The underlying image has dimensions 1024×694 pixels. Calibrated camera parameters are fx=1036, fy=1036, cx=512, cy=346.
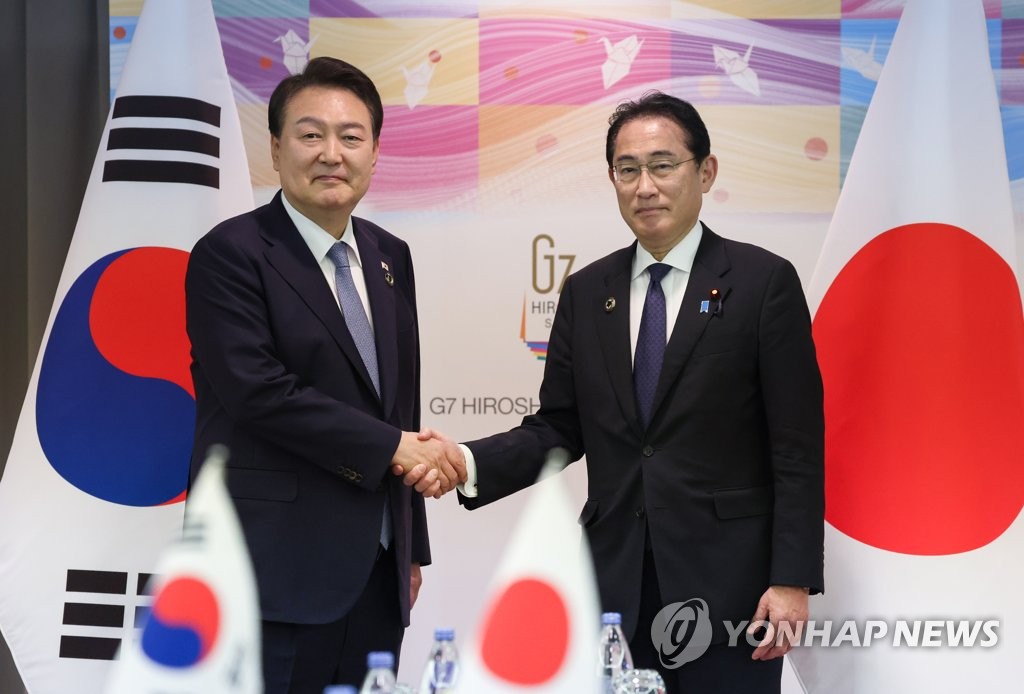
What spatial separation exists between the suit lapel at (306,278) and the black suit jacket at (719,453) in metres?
0.61

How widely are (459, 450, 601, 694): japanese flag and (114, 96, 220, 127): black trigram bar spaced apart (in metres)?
1.54

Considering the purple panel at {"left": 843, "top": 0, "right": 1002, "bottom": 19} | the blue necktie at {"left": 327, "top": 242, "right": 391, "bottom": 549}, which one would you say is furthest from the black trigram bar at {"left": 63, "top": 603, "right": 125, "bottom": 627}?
the purple panel at {"left": 843, "top": 0, "right": 1002, "bottom": 19}

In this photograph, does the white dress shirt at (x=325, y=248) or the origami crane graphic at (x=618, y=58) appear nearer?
the white dress shirt at (x=325, y=248)

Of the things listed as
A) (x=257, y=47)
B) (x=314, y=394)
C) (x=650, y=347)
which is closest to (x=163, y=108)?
(x=257, y=47)

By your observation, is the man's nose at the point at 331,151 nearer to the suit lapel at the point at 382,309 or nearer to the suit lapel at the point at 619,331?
the suit lapel at the point at 382,309

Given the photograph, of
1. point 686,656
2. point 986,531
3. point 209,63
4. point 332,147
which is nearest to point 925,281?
point 986,531

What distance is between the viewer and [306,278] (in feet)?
8.13

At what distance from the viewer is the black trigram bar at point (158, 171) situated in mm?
3170

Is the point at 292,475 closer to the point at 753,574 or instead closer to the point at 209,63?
the point at 753,574

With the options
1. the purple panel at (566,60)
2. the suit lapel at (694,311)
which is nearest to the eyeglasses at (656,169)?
the suit lapel at (694,311)

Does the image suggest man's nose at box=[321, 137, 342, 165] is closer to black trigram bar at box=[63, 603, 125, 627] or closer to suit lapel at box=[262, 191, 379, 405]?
suit lapel at box=[262, 191, 379, 405]

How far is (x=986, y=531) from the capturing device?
9.78 ft

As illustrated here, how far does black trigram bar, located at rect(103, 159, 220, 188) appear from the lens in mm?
3170

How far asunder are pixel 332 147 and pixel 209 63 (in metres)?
0.93
